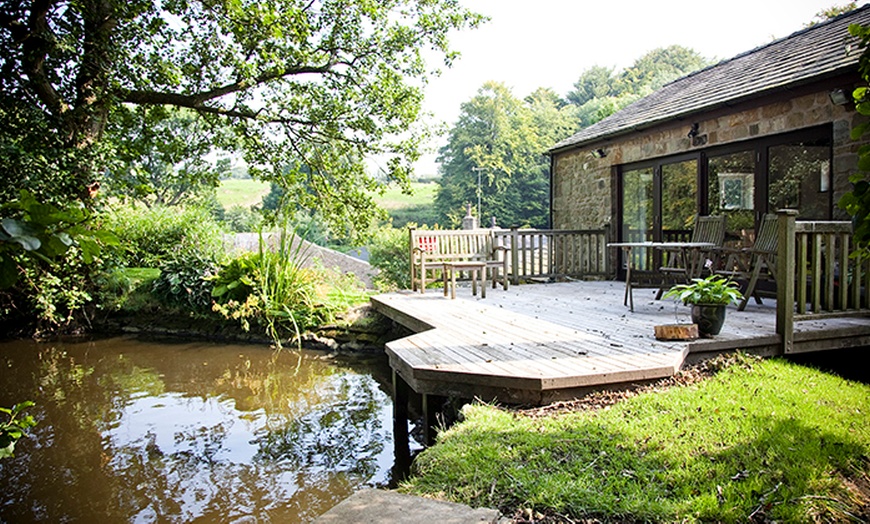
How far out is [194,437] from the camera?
4.36 metres

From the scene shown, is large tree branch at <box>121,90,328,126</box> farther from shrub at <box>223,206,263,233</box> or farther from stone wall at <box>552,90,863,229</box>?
shrub at <box>223,206,263,233</box>

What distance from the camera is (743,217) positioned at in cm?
701

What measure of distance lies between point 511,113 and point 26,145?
43.6 meters

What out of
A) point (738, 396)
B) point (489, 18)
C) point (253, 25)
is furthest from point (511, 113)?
point (738, 396)

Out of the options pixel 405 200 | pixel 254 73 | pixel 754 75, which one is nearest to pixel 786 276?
pixel 754 75

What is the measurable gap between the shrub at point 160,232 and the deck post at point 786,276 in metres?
8.92

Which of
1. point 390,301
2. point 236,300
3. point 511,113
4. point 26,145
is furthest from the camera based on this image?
point 511,113

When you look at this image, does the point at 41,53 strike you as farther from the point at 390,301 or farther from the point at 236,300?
the point at 390,301

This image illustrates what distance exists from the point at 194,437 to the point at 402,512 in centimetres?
305

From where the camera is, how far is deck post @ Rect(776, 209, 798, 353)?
4.03 meters

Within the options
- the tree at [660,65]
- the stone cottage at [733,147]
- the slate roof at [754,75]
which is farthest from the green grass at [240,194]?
the slate roof at [754,75]

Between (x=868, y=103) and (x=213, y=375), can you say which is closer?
(x=868, y=103)

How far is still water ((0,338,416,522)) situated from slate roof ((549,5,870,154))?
17.9 ft

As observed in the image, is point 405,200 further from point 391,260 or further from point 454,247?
point 454,247
